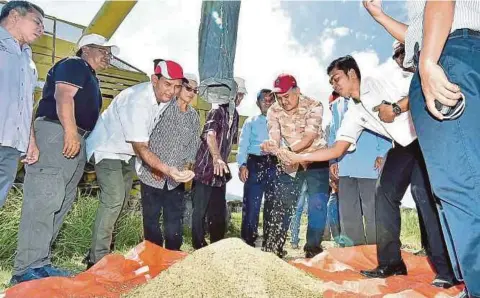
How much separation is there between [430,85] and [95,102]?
2.34 metres

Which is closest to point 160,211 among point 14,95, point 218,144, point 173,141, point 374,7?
point 173,141

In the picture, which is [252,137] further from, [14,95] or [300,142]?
[14,95]

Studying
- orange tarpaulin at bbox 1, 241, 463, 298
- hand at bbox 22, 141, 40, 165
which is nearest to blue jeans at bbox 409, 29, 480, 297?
orange tarpaulin at bbox 1, 241, 463, 298

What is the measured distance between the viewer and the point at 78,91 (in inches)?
113

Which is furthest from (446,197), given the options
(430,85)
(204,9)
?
(204,9)

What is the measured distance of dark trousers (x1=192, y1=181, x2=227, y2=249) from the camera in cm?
370

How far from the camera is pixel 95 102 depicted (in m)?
3.01

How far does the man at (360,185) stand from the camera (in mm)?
3238

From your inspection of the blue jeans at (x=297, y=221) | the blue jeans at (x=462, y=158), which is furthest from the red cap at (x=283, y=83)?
the blue jeans at (x=462, y=158)

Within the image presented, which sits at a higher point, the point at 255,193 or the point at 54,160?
the point at 54,160

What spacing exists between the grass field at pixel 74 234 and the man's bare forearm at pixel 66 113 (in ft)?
3.71

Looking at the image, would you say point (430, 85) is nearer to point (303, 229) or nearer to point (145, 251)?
point (145, 251)

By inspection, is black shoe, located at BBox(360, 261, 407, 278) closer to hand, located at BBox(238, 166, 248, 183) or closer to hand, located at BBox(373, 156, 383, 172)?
hand, located at BBox(373, 156, 383, 172)

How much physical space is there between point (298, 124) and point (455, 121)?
2522 millimetres
